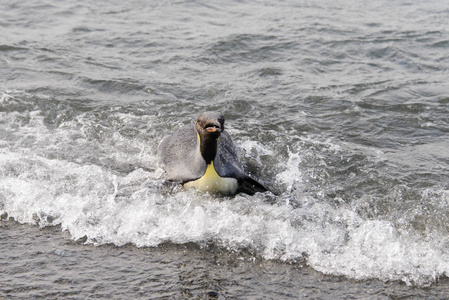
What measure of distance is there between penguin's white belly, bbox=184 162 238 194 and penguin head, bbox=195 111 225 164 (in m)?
0.13

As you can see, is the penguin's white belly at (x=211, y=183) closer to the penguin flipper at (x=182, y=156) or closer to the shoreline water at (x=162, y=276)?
the penguin flipper at (x=182, y=156)

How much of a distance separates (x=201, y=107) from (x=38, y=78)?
10.7 feet

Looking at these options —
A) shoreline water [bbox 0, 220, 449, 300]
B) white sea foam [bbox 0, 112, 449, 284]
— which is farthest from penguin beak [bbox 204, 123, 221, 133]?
shoreline water [bbox 0, 220, 449, 300]

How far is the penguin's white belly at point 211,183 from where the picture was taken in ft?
19.7

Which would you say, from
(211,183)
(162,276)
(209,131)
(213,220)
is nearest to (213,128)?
(209,131)

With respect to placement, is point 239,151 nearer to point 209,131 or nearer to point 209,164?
point 209,164

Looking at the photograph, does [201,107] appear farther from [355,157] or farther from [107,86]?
[355,157]

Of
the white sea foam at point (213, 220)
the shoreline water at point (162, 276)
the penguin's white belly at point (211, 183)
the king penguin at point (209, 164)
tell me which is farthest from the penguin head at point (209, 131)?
the shoreline water at point (162, 276)

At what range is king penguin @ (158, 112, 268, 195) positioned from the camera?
5.78m

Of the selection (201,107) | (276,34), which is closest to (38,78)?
(201,107)

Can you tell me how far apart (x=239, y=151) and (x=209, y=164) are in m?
1.46

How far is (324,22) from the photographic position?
1360cm

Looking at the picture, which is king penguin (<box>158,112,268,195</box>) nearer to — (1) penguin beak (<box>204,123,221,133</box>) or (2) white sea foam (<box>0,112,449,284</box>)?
(1) penguin beak (<box>204,123,221,133</box>)

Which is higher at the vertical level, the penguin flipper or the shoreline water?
the penguin flipper
